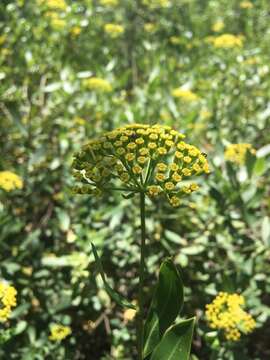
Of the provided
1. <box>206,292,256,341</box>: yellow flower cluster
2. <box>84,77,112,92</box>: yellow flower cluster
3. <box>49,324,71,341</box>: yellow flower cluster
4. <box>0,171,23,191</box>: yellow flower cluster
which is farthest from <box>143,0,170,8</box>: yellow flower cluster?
<box>206,292,256,341</box>: yellow flower cluster

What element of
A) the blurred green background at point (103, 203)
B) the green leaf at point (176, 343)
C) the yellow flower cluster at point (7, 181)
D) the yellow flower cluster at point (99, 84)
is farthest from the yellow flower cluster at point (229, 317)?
the yellow flower cluster at point (99, 84)

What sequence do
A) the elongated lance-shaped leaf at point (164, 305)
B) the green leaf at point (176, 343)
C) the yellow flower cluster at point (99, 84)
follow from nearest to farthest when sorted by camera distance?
the green leaf at point (176, 343), the elongated lance-shaped leaf at point (164, 305), the yellow flower cluster at point (99, 84)

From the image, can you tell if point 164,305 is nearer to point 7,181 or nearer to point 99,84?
point 7,181

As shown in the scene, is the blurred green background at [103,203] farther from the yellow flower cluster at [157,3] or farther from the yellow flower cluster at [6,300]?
the yellow flower cluster at [157,3]

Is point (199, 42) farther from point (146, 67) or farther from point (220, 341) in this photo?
point (220, 341)

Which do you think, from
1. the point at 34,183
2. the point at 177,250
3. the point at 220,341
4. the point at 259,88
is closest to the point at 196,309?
the point at 177,250
